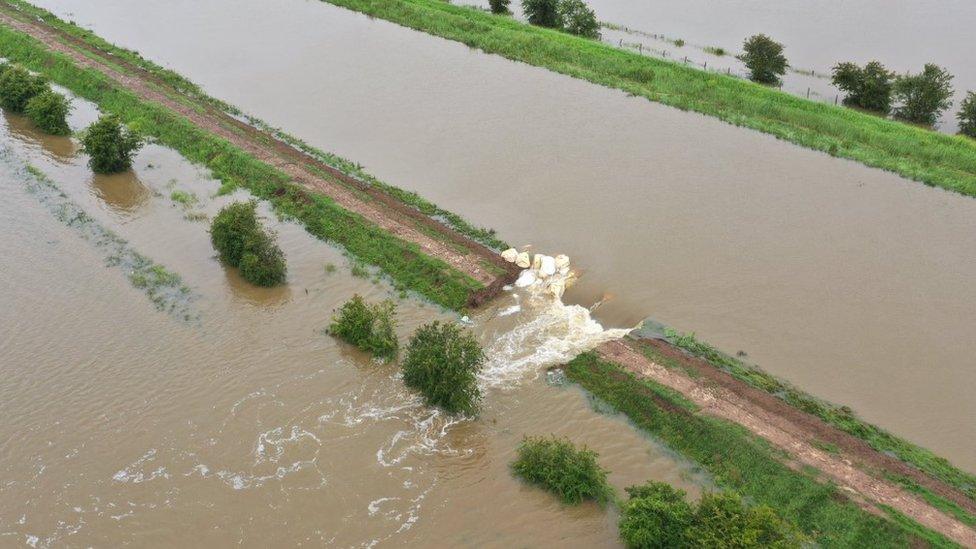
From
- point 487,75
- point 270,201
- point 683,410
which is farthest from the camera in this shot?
point 487,75

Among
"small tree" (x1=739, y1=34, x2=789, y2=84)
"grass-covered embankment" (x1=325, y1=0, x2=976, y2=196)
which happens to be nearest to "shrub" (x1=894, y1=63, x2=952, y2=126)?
"grass-covered embankment" (x1=325, y1=0, x2=976, y2=196)

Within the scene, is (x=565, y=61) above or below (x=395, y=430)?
above

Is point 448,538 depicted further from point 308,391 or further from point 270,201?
point 270,201

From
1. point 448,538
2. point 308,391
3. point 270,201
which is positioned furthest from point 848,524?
point 270,201

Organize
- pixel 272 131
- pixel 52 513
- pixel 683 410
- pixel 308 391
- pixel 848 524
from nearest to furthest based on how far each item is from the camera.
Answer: pixel 848 524, pixel 52 513, pixel 683 410, pixel 308 391, pixel 272 131

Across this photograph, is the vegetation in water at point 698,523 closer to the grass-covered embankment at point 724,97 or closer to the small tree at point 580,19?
the grass-covered embankment at point 724,97

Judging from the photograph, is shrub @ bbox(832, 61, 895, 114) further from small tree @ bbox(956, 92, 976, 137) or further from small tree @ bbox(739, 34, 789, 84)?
small tree @ bbox(956, 92, 976, 137)
